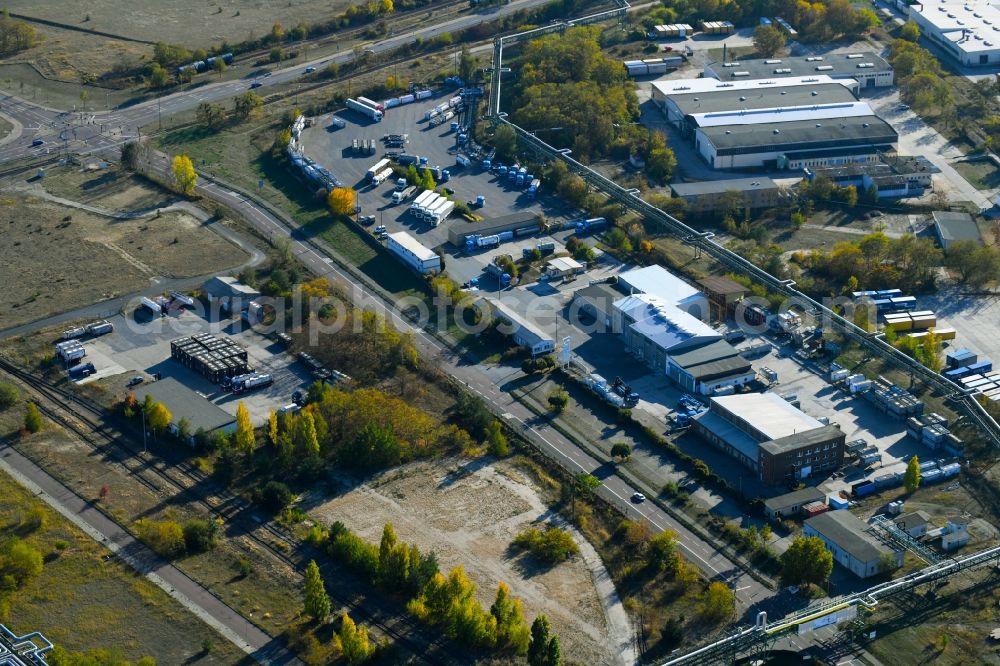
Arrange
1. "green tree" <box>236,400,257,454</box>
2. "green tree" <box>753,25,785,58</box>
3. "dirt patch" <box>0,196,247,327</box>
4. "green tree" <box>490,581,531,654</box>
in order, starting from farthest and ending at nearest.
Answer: "green tree" <box>753,25,785,58</box> < "dirt patch" <box>0,196,247,327</box> < "green tree" <box>236,400,257,454</box> < "green tree" <box>490,581,531,654</box>

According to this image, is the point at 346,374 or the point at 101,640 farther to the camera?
the point at 346,374

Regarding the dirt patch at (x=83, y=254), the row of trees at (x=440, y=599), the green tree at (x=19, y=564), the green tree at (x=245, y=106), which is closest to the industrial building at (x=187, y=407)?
the green tree at (x=19, y=564)

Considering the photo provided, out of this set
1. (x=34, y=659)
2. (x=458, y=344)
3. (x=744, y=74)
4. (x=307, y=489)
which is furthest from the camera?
(x=744, y=74)

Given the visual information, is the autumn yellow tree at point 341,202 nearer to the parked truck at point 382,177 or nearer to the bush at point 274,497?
the parked truck at point 382,177

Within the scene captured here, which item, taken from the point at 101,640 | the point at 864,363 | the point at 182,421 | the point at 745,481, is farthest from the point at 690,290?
the point at 101,640

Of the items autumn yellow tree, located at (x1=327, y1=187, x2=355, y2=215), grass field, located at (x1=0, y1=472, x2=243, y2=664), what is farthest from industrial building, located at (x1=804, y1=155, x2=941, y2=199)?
grass field, located at (x1=0, y1=472, x2=243, y2=664)

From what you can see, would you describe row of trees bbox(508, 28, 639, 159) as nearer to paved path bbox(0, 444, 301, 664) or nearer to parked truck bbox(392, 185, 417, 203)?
parked truck bbox(392, 185, 417, 203)

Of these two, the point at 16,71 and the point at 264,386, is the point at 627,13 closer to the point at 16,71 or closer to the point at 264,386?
the point at 16,71
